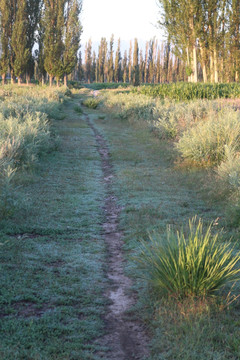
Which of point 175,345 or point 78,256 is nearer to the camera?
point 175,345

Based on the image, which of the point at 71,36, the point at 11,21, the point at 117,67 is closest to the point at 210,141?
the point at 71,36

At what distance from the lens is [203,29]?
1209 inches

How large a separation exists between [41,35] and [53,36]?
9.59ft

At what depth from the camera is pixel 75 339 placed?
299 cm

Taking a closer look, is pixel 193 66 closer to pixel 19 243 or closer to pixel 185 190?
pixel 185 190

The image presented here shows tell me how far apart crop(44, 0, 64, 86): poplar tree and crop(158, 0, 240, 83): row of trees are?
1218cm

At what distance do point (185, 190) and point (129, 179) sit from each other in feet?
4.77

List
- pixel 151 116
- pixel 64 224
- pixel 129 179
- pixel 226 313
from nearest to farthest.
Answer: pixel 226 313, pixel 64 224, pixel 129 179, pixel 151 116

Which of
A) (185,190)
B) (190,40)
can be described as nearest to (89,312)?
(185,190)

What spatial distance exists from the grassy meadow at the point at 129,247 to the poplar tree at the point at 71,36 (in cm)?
3048

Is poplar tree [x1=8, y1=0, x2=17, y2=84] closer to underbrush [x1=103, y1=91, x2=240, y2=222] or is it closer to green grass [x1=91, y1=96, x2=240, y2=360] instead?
underbrush [x1=103, y1=91, x2=240, y2=222]

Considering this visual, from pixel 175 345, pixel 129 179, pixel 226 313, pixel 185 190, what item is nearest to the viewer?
pixel 175 345

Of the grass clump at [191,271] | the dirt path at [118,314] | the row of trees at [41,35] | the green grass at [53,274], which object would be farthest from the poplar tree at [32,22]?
the grass clump at [191,271]

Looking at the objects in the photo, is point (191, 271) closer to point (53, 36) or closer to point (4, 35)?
point (53, 36)
